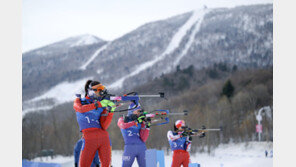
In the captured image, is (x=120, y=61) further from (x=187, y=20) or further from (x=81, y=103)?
(x=81, y=103)

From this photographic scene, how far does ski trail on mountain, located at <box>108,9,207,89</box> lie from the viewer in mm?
104231

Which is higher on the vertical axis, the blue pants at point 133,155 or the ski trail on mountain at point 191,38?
the ski trail on mountain at point 191,38

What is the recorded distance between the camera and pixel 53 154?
117 ft

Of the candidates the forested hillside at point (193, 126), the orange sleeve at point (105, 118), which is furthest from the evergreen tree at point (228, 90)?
the orange sleeve at point (105, 118)

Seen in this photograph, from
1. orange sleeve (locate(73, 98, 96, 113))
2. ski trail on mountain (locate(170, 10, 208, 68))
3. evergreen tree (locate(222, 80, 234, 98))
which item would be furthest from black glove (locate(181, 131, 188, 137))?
ski trail on mountain (locate(170, 10, 208, 68))

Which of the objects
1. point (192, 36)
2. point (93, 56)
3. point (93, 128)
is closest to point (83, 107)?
point (93, 128)

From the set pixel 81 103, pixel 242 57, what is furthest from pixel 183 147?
pixel 242 57

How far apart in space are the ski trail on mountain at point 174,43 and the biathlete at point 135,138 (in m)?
77.1

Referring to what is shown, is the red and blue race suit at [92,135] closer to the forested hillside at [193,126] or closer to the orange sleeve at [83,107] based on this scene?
the orange sleeve at [83,107]

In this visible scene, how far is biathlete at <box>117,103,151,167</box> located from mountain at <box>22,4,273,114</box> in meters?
74.0

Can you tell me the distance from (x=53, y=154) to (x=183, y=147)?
97.3 ft

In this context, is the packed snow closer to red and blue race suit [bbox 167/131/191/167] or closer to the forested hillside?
the forested hillside

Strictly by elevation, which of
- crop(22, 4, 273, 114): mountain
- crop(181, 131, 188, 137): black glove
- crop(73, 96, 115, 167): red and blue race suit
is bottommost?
crop(181, 131, 188, 137): black glove

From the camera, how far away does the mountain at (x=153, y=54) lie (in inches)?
3730
